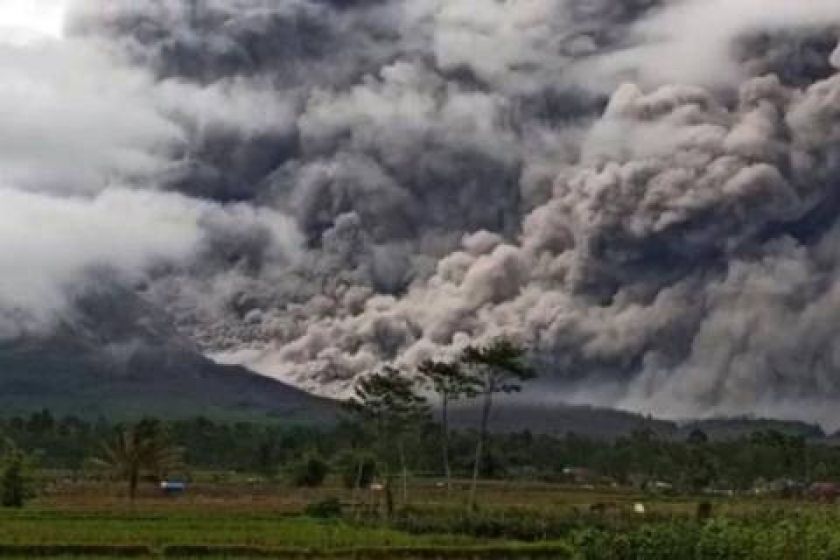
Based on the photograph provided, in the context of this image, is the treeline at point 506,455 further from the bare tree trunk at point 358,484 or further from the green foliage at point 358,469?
the bare tree trunk at point 358,484

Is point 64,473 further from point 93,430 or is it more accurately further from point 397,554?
point 397,554

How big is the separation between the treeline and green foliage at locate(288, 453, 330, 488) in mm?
11485

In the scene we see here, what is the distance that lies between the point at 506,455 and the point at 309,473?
46.9 m

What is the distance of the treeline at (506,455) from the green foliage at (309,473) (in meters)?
11.5

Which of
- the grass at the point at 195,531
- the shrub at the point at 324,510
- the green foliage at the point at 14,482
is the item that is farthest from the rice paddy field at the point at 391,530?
the green foliage at the point at 14,482

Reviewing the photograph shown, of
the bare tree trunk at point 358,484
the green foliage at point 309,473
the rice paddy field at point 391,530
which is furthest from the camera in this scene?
the green foliage at point 309,473

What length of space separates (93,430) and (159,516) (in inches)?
4377

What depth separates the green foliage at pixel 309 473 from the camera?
122125 millimetres

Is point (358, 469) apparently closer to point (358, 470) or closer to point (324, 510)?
point (358, 470)

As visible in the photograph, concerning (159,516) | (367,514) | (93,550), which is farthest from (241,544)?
(367,514)

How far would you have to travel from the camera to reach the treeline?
152 meters

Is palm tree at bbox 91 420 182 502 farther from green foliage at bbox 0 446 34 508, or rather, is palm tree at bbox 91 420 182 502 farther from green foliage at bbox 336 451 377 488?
green foliage at bbox 336 451 377 488

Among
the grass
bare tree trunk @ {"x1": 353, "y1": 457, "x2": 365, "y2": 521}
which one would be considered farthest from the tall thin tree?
the grass

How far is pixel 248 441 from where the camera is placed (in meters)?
176
